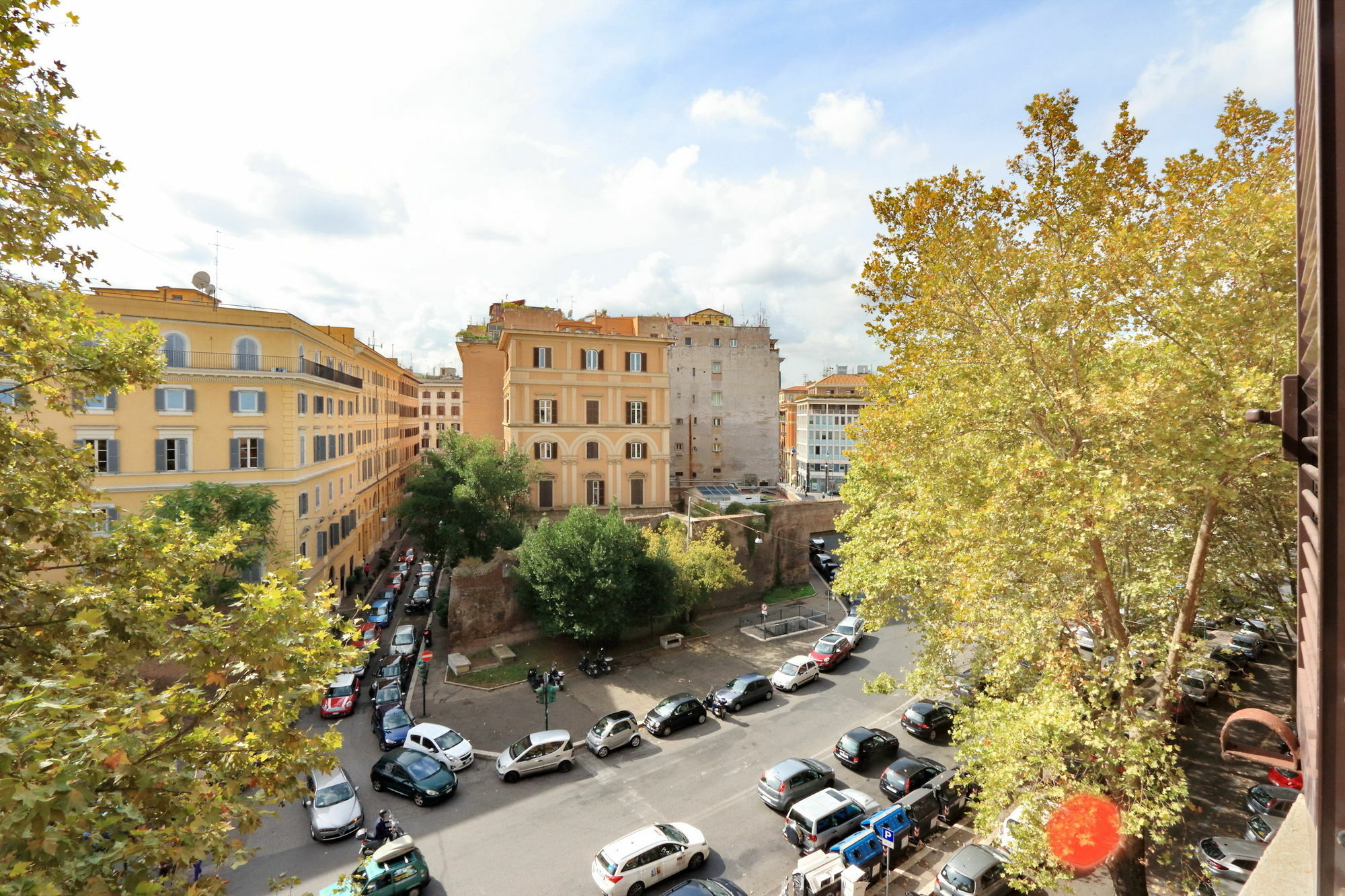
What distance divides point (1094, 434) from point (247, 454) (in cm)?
2667

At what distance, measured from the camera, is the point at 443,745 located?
56.8 feet

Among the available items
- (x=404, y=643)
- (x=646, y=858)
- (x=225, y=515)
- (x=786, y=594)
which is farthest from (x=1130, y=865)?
(x=786, y=594)

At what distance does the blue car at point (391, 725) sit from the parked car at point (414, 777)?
162 cm

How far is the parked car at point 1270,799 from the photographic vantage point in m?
14.4

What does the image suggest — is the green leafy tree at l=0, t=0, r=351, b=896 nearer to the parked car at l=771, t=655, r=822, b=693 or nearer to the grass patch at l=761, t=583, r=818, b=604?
the parked car at l=771, t=655, r=822, b=693

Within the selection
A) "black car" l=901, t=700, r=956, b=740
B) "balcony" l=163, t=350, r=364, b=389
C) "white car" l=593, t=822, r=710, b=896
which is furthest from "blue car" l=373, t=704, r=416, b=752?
"black car" l=901, t=700, r=956, b=740

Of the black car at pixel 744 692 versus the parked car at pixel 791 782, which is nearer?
the parked car at pixel 791 782

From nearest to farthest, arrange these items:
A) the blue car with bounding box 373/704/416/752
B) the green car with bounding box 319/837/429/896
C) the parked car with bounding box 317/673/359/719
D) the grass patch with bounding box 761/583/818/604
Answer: the green car with bounding box 319/837/429/896, the blue car with bounding box 373/704/416/752, the parked car with bounding box 317/673/359/719, the grass patch with bounding box 761/583/818/604

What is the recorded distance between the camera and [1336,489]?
250 centimetres

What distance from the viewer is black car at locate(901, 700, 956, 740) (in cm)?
1920

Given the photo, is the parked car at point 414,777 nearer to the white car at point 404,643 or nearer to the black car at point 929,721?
the white car at point 404,643

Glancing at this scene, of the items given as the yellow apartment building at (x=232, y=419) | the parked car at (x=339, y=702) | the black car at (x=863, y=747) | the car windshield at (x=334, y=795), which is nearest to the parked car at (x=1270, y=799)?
the black car at (x=863, y=747)

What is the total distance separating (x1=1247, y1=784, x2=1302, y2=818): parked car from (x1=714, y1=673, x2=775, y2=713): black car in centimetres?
1259

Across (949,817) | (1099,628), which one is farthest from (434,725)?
(1099,628)
